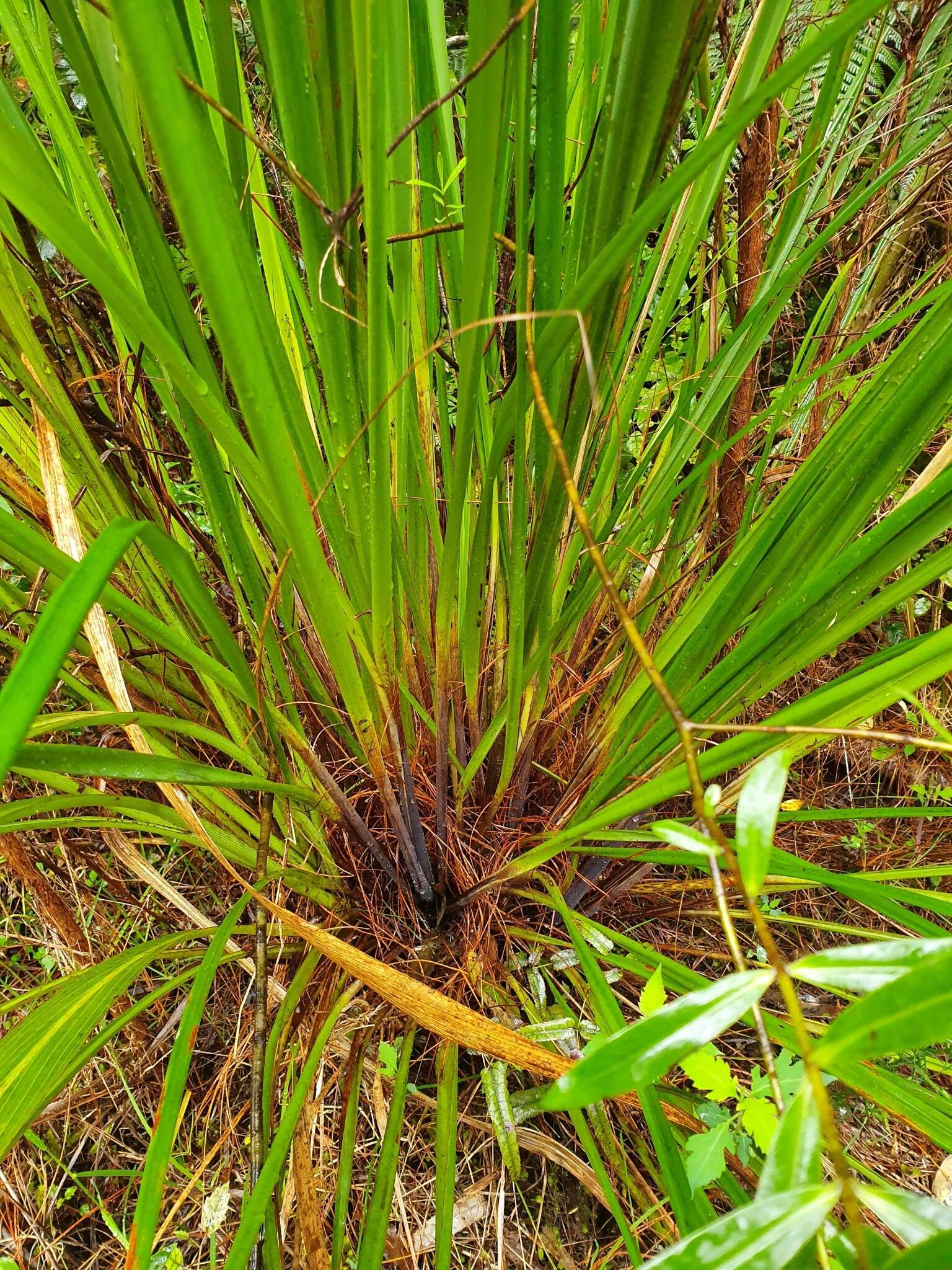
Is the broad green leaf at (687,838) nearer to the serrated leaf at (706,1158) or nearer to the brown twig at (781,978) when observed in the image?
the brown twig at (781,978)

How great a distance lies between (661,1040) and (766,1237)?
4cm

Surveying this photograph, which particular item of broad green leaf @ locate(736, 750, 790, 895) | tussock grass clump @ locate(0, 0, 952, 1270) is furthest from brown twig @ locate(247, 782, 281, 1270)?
broad green leaf @ locate(736, 750, 790, 895)

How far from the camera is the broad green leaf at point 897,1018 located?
0.53ft

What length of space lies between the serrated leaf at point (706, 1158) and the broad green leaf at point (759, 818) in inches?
14.4

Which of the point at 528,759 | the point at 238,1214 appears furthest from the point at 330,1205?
the point at 528,759

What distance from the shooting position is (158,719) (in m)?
0.40

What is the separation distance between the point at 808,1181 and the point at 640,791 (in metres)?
0.24

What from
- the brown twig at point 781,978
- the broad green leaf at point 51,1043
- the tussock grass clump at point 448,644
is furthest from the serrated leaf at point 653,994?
the broad green leaf at point 51,1043

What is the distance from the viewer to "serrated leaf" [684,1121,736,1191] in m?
0.44

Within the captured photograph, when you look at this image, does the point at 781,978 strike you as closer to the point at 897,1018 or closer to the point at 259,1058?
the point at 897,1018

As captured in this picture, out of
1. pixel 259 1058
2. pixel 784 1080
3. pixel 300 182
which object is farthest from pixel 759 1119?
pixel 300 182

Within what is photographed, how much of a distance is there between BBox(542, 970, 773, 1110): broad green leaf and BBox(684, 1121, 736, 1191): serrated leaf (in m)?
0.35

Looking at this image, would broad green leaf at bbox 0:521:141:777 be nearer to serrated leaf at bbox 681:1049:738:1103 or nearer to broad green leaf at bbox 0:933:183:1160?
broad green leaf at bbox 0:933:183:1160

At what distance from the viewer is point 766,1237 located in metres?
0.16
